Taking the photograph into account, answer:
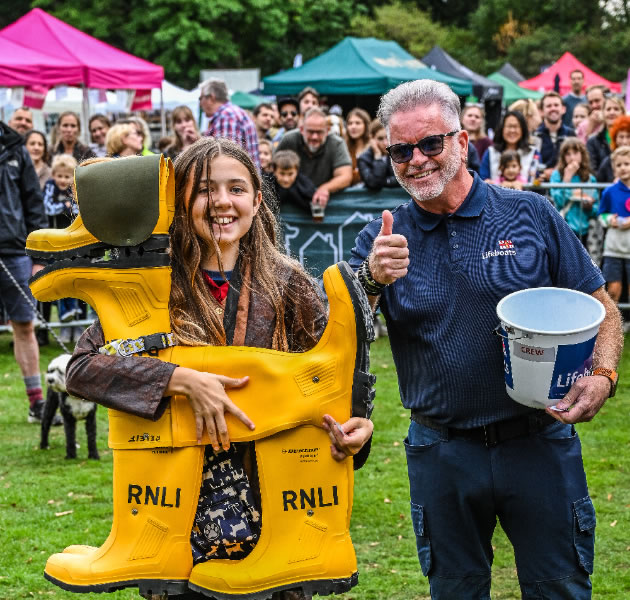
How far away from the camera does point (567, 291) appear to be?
9.67 ft

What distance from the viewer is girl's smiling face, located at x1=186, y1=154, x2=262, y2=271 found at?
115 inches

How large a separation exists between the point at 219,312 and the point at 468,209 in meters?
0.86

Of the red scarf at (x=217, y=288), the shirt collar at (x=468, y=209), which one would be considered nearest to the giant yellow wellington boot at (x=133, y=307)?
the red scarf at (x=217, y=288)

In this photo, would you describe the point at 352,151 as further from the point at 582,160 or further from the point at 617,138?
the point at 617,138

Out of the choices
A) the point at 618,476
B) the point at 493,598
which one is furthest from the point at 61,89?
the point at 493,598

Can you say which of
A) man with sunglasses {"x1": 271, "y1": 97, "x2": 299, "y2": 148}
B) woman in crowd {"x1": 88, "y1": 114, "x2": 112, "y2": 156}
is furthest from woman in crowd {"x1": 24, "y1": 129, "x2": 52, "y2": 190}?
man with sunglasses {"x1": 271, "y1": 97, "x2": 299, "y2": 148}

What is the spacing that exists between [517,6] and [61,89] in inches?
1545

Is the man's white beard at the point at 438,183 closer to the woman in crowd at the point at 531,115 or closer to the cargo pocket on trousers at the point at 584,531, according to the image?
the cargo pocket on trousers at the point at 584,531

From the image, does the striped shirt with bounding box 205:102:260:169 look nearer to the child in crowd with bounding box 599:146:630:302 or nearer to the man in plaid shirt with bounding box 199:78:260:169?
the man in plaid shirt with bounding box 199:78:260:169

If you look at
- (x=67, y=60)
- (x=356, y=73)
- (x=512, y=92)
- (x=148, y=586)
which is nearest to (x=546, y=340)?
(x=148, y=586)

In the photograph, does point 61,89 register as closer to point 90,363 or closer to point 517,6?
point 90,363

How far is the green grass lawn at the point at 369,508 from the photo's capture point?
15.9 ft

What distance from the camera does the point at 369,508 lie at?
19.1 feet

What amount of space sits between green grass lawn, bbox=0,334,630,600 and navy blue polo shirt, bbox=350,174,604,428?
188 centimetres
